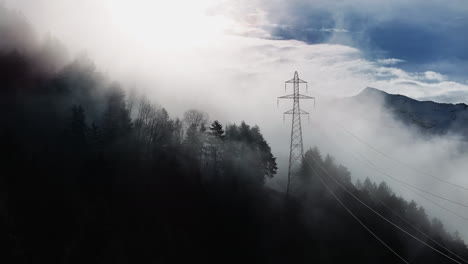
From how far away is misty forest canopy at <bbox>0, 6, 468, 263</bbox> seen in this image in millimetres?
65000

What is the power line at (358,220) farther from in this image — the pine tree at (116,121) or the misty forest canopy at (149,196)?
the pine tree at (116,121)

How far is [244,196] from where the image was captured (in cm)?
9281

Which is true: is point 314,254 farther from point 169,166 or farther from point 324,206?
point 169,166

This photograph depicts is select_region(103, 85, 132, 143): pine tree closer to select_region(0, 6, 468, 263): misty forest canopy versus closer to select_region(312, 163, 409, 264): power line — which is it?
select_region(0, 6, 468, 263): misty forest canopy

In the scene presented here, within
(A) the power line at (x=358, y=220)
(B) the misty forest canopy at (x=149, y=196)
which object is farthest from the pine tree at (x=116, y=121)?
(A) the power line at (x=358, y=220)

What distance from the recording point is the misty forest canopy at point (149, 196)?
213 ft

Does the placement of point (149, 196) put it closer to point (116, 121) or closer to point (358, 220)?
point (116, 121)

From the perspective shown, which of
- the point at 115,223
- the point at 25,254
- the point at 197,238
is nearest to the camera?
the point at 25,254

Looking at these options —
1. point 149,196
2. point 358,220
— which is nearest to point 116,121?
point 149,196

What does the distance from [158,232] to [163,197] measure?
10507 millimetres

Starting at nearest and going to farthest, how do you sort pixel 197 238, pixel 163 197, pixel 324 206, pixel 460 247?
pixel 197 238, pixel 163 197, pixel 324 206, pixel 460 247

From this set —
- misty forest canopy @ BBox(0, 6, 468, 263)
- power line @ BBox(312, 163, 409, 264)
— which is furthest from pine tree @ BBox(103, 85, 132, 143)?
power line @ BBox(312, 163, 409, 264)

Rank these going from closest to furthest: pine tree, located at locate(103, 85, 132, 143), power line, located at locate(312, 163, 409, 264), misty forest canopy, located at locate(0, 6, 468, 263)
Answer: misty forest canopy, located at locate(0, 6, 468, 263), power line, located at locate(312, 163, 409, 264), pine tree, located at locate(103, 85, 132, 143)

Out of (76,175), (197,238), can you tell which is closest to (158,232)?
(197,238)
